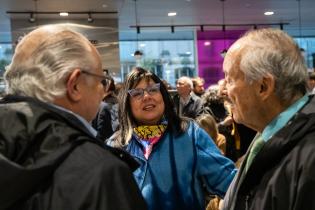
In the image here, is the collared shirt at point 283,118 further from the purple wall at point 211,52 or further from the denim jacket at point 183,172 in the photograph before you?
the purple wall at point 211,52

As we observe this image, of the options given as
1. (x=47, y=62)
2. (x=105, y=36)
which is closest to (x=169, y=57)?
(x=105, y=36)

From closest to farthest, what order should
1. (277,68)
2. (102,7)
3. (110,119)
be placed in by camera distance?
1. (277,68)
2. (110,119)
3. (102,7)

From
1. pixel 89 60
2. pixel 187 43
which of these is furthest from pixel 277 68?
pixel 187 43

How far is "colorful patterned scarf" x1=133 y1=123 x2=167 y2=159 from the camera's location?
2.23 meters

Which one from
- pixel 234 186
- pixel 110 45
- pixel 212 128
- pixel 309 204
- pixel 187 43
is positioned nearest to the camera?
pixel 309 204

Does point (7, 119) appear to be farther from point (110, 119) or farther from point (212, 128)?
point (110, 119)

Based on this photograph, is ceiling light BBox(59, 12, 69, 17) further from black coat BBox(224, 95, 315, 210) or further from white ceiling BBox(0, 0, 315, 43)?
black coat BBox(224, 95, 315, 210)

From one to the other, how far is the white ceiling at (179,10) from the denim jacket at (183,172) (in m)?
7.00

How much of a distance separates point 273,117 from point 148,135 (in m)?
0.91

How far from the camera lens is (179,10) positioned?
10.4m

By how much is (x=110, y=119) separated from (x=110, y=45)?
5669mm

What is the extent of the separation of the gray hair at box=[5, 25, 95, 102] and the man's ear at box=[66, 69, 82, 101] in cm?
1

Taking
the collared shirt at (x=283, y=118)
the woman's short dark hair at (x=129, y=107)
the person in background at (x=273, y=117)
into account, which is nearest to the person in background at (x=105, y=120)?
the woman's short dark hair at (x=129, y=107)

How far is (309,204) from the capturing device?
1.20 metres
